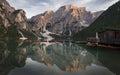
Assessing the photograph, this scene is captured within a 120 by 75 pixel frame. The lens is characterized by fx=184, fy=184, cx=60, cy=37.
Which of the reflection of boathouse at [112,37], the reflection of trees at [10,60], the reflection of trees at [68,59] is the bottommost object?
the reflection of trees at [68,59]

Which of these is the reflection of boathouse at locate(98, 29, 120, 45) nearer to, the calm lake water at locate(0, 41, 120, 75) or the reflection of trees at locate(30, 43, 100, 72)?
the reflection of trees at locate(30, 43, 100, 72)

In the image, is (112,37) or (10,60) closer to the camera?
(10,60)

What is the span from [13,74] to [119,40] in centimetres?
5621

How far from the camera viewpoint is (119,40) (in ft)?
241

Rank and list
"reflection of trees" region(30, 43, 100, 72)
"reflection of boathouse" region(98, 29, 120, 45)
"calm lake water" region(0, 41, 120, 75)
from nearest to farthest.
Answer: "calm lake water" region(0, 41, 120, 75) < "reflection of trees" region(30, 43, 100, 72) < "reflection of boathouse" region(98, 29, 120, 45)

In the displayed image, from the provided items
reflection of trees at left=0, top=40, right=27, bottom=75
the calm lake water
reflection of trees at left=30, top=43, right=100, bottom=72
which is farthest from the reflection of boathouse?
reflection of trees at left=0, top=40, right=27, bottom=75

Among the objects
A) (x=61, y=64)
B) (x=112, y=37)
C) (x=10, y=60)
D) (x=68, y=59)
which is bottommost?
(x=68, y=59)

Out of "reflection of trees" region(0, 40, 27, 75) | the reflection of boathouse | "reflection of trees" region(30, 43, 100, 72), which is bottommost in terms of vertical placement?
"reflection of trees" region(30, 43, 100, 72)

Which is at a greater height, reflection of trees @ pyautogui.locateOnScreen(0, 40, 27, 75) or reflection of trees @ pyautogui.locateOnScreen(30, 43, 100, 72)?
reflection of trees @ pyautogui.locateOnScreen(0, 40, 27, 75)

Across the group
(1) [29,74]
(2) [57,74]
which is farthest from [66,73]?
(1) [29,74]

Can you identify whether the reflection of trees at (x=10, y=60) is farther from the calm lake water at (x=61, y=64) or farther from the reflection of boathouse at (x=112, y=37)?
the reflection of boathouse at (x=112, y=37)

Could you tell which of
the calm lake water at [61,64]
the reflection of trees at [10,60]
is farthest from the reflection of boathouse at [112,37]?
the reflection of trees at [10,60]

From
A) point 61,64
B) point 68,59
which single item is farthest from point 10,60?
point 68,59

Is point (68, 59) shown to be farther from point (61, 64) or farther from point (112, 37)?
point (112, 37)
